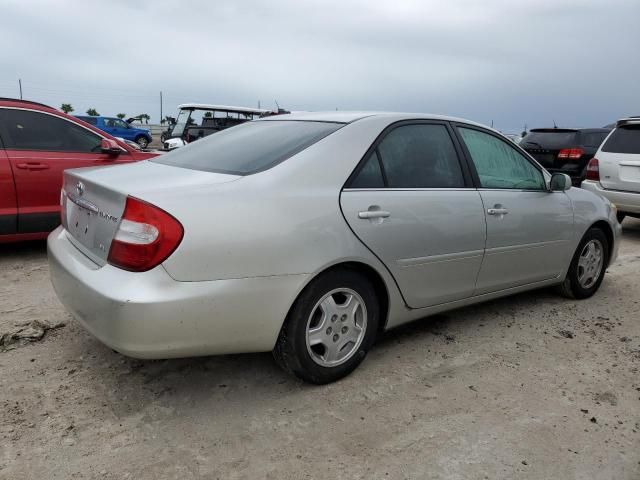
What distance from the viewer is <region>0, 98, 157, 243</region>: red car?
4945mm

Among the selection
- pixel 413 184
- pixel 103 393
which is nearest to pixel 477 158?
pixel 413 184

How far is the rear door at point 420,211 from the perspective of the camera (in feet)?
9.45

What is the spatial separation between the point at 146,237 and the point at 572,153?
9194 millimetres

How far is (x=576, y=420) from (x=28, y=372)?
2.84 m

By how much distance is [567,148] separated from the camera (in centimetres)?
974

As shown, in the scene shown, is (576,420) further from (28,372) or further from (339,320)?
(28,372)

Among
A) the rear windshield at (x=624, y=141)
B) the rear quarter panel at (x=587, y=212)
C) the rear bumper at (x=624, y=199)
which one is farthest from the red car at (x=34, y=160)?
the rear windshield at (x=624, y=141)

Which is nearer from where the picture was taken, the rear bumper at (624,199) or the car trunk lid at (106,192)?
the car trunk lid at (106,192)

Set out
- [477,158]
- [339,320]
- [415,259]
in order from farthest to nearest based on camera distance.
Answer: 1. [477,158]
2. [415,259]
3. [339,320]

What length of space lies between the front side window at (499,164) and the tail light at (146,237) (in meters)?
2.13

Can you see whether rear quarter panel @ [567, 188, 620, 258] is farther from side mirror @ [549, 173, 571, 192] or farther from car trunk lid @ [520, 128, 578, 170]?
car trunk lid @ [520, 128, 578, 170]

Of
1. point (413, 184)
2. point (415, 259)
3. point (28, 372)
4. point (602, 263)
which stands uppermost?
point (413, 184)

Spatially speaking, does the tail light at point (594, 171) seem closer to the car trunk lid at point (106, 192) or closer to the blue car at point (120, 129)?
the car trunk lid at point (106, 192)

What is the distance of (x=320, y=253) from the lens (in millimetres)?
2615
